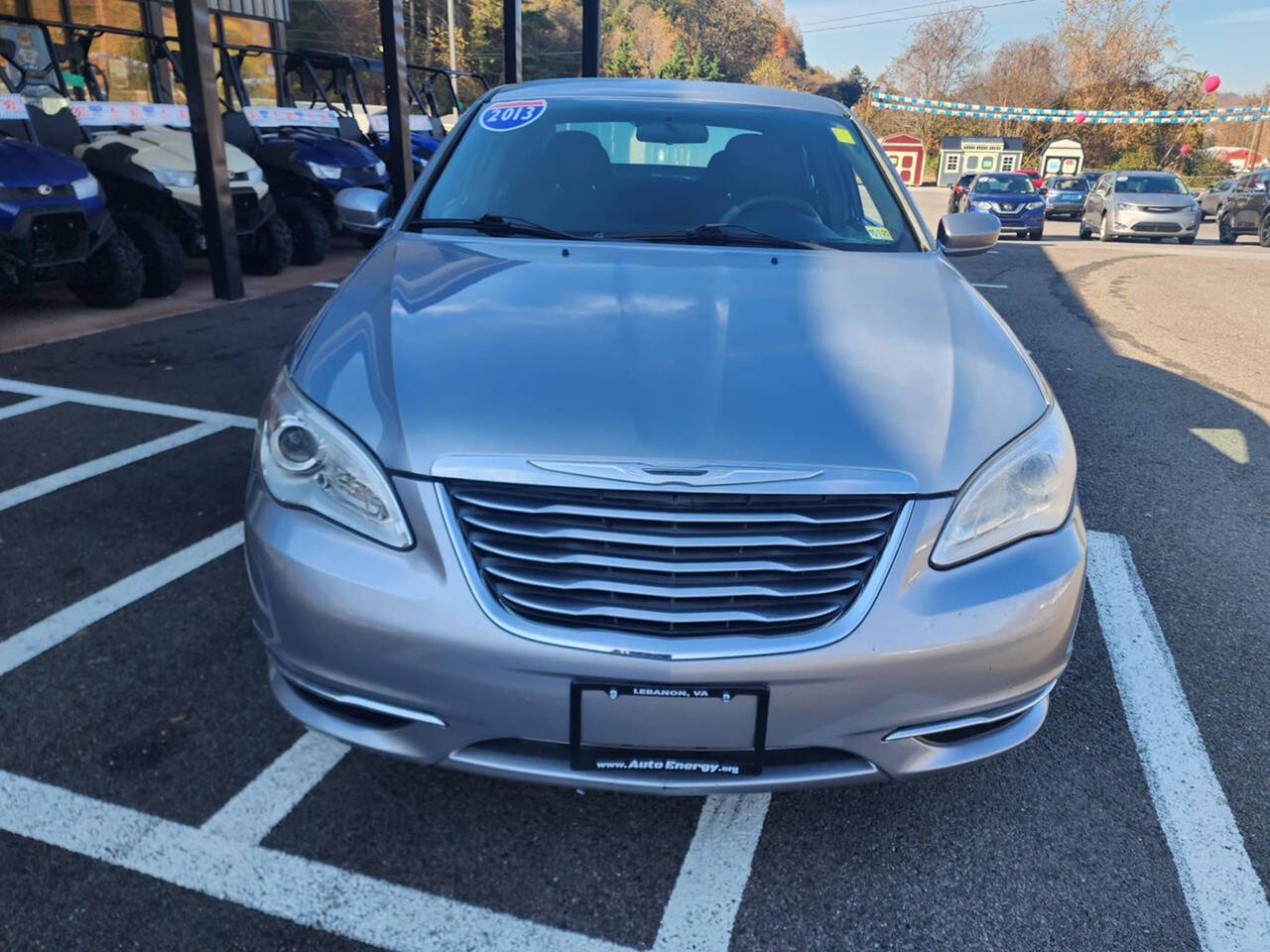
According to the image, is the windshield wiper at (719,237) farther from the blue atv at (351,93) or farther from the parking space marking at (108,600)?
the blue atv at (351,93)

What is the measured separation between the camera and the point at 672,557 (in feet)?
5.36

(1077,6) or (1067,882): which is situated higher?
(1077,6)

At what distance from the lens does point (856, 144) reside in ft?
10.7

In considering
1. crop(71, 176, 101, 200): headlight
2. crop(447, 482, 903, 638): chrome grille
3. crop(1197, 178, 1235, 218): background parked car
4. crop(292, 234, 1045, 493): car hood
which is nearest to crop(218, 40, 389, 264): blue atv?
crop(71, 176, 101, 200): headlight

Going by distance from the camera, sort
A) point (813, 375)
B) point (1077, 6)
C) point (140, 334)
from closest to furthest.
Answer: point (813, 375) → point (140, 334) → point (1077, 6)

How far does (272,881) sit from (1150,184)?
69.1 ft

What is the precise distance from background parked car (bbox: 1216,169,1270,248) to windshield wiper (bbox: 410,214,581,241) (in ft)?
62.4

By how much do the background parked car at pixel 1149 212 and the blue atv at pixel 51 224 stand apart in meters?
17.0

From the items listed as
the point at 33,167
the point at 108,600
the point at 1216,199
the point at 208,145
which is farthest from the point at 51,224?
the point at 1216,199

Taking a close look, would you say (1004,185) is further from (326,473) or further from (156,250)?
(326,473)

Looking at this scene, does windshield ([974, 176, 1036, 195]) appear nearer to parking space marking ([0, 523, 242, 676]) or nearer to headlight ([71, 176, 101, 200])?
headlight ([71, 176, 101, 200])

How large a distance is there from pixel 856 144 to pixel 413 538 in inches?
91.3

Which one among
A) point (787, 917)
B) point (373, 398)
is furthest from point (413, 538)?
point (787, 917)

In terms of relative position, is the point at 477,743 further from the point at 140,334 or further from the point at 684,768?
the point at 140,334
